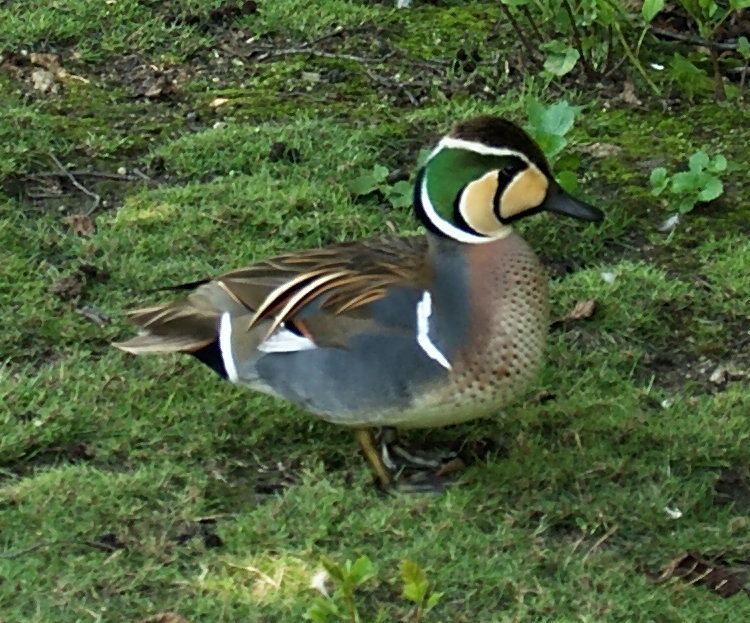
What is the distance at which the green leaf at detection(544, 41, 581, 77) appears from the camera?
19.1 feet

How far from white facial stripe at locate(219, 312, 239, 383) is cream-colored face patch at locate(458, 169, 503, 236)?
68cm

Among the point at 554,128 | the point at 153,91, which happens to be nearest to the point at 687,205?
the point at 554,128

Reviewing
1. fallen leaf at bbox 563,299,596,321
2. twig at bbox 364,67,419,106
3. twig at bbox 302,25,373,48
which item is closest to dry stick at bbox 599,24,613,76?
twig at bbox 364,67,419,106

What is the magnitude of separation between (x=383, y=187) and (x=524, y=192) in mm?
1604

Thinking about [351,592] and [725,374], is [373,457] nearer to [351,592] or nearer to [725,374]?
[351,592]

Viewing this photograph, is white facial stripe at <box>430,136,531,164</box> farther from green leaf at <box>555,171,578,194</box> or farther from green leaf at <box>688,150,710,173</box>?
green leaf at <box>688,150,710,173</box>

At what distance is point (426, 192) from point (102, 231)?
1.66 m

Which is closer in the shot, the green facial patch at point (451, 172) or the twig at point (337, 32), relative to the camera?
the green facial patch at point (451, 172)

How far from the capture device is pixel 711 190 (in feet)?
16.5

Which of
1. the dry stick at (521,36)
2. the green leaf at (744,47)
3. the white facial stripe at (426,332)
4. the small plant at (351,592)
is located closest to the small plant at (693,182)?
the green leaf at (744,47)

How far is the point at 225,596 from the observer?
3176 mm

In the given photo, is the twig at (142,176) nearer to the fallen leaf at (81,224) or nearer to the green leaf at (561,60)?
the fallen leaf at (81,224)

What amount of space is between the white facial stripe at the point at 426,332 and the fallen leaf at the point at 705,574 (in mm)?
694

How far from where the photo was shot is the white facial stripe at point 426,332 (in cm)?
343
